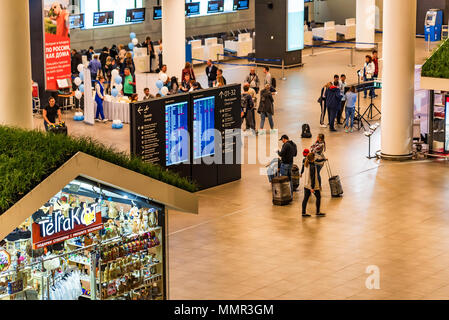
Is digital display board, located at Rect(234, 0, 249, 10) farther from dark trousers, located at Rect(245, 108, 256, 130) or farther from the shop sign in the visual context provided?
the shop sign

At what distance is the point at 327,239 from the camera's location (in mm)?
15094

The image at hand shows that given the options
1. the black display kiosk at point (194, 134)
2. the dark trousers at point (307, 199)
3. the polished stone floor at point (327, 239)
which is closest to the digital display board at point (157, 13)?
the polished stone floor at point (327, 239)

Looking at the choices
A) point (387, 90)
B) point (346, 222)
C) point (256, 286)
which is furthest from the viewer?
point (387, 90)

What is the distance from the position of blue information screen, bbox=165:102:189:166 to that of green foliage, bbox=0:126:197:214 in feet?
28.4

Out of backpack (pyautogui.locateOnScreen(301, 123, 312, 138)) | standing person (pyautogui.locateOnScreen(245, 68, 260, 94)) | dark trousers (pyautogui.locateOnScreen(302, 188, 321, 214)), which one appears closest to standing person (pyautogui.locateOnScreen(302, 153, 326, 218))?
dark trousers (pyautogui.locateOnScreen(302, 188, 321, 214))

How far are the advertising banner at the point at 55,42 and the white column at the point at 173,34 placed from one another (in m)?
4.28

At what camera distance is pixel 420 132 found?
71.2ft

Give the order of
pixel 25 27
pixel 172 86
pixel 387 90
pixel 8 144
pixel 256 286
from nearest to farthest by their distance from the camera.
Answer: pixel 8 144, pixel 25 27, pixel 256 286, pixel 387 90, pixel 172 86

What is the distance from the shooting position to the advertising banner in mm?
25641

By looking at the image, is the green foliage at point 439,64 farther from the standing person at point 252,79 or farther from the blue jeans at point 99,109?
the blue jeans at point 99,109

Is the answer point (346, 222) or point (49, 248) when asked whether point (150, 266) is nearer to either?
point (49, 248)

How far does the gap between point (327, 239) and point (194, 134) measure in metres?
4.04
